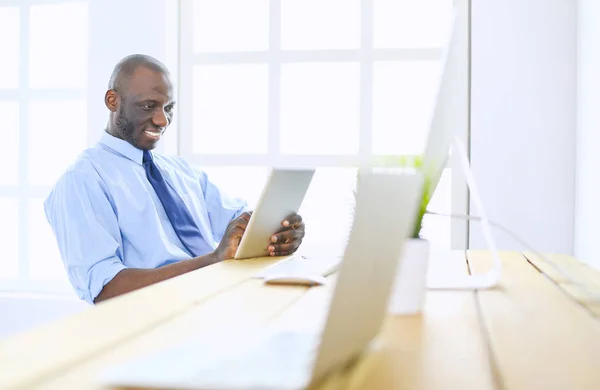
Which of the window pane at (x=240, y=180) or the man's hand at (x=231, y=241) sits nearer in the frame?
the man's hand at (x=231, y=241)

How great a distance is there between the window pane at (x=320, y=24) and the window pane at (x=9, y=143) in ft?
5.55

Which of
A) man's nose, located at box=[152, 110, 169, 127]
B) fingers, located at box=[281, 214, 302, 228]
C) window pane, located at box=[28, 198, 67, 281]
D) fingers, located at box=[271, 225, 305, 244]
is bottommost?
window pane, located at box=[28, 198, 67, 281]

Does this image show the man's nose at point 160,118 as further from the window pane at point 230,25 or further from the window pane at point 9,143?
the window pane at point 9,143

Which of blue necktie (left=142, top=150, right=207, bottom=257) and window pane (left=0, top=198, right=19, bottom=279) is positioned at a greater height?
blue necktie (left=142, top=150, right=207, bottom=257)

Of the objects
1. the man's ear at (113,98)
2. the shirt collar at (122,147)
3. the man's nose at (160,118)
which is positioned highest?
the man's ear at (113,98)

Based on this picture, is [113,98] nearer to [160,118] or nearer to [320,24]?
[160,118]

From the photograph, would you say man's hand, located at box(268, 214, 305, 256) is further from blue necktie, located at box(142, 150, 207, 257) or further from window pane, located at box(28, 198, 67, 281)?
window pane, located at box(28, 198, 67, 281)

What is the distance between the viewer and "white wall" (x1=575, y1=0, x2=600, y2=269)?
2762 millimetres

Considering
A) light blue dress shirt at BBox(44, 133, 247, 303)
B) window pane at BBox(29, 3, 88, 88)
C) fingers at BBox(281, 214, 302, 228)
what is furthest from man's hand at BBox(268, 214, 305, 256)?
window pane at BBox(29, 3, 88, 88)

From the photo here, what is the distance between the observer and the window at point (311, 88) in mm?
3493

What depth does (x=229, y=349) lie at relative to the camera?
2.51 ft

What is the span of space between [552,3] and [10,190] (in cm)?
316

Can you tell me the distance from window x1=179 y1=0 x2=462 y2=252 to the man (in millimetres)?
934

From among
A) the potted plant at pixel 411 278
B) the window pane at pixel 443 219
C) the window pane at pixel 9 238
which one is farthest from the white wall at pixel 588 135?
the window pane at pixel 9 238
